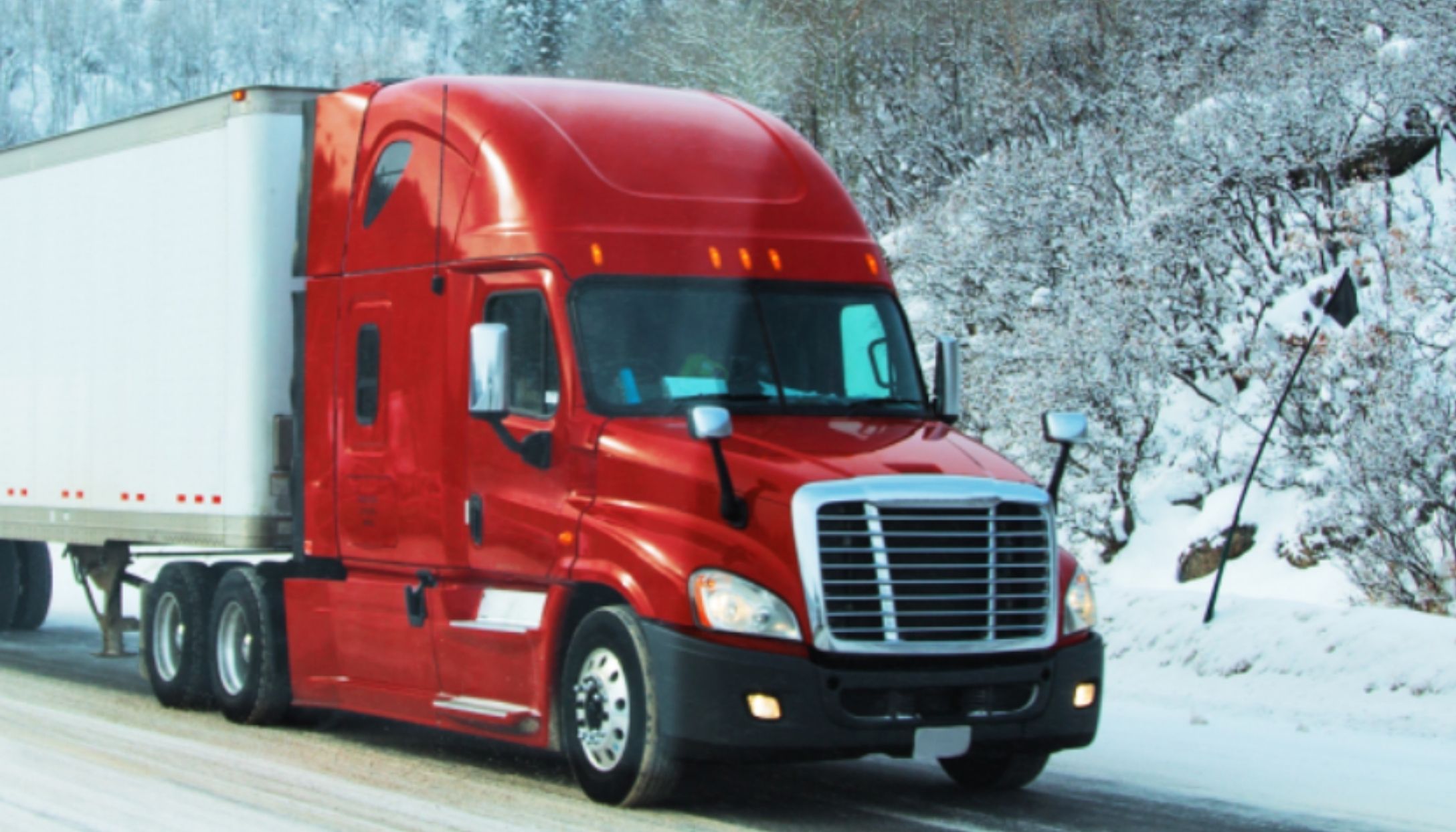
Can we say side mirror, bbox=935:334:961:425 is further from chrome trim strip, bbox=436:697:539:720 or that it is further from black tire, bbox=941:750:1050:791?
chrome trim strip, bbox=436:697:539:720

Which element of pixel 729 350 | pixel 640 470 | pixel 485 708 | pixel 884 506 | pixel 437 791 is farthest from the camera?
pixel 485 708

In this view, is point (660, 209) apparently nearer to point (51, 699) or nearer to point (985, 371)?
point (51, 699)

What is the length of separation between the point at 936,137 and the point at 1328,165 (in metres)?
15.2

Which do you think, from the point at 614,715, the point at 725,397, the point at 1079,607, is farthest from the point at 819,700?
the point at 725,397

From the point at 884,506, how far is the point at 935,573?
401 millimetres

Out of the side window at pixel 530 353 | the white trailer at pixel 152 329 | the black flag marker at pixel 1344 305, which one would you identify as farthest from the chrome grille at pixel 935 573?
the black flag marker at pixel 1344 305

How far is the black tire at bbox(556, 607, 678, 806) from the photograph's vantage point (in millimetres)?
8922

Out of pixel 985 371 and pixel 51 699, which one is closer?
pixel 51 699

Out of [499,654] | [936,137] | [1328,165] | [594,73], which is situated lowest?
[499,654]

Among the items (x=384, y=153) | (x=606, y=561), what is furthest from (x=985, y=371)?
(x=606, y=561)

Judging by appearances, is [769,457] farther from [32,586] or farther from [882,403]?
[32,586]

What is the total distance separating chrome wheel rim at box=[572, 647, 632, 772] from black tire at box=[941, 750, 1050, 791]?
70.8 inches

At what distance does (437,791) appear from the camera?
9.83 m

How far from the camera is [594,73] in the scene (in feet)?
284
